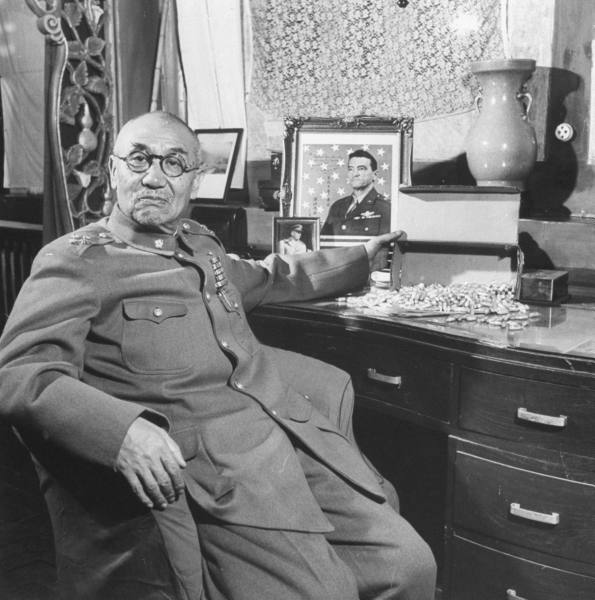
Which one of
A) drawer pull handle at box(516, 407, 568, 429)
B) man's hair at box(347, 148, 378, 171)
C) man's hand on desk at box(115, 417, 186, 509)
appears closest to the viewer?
man's hand on desk at box(115, 417, 186, 509)

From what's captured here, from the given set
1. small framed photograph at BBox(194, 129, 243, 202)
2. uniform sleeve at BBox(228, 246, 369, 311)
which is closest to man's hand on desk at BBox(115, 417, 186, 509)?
uniform sleeve at BBox(228, 246, 369, 311)

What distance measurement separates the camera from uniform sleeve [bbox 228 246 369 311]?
6.96 feet

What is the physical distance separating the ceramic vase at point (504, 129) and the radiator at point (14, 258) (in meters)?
2.51

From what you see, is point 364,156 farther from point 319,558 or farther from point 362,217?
point 319,558

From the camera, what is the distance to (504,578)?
196 cm

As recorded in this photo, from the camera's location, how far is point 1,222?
4531 mm

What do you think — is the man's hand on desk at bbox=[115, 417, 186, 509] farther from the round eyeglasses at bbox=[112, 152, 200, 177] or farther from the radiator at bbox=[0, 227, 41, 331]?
the radiator at bbox=[0, 227, 41, 331]

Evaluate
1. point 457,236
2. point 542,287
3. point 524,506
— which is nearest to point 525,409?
point 524,506

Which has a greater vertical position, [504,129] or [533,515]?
[504,129]

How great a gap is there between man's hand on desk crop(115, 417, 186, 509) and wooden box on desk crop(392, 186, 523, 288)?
117cm

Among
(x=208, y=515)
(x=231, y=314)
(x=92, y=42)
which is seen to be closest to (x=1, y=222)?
(x=92, y=42)

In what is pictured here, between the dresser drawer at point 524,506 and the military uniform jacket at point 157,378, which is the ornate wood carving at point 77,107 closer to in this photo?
the military uniform jacket at point 157,378

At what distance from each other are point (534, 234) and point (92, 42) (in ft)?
5.33

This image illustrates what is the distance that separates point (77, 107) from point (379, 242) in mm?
1175
